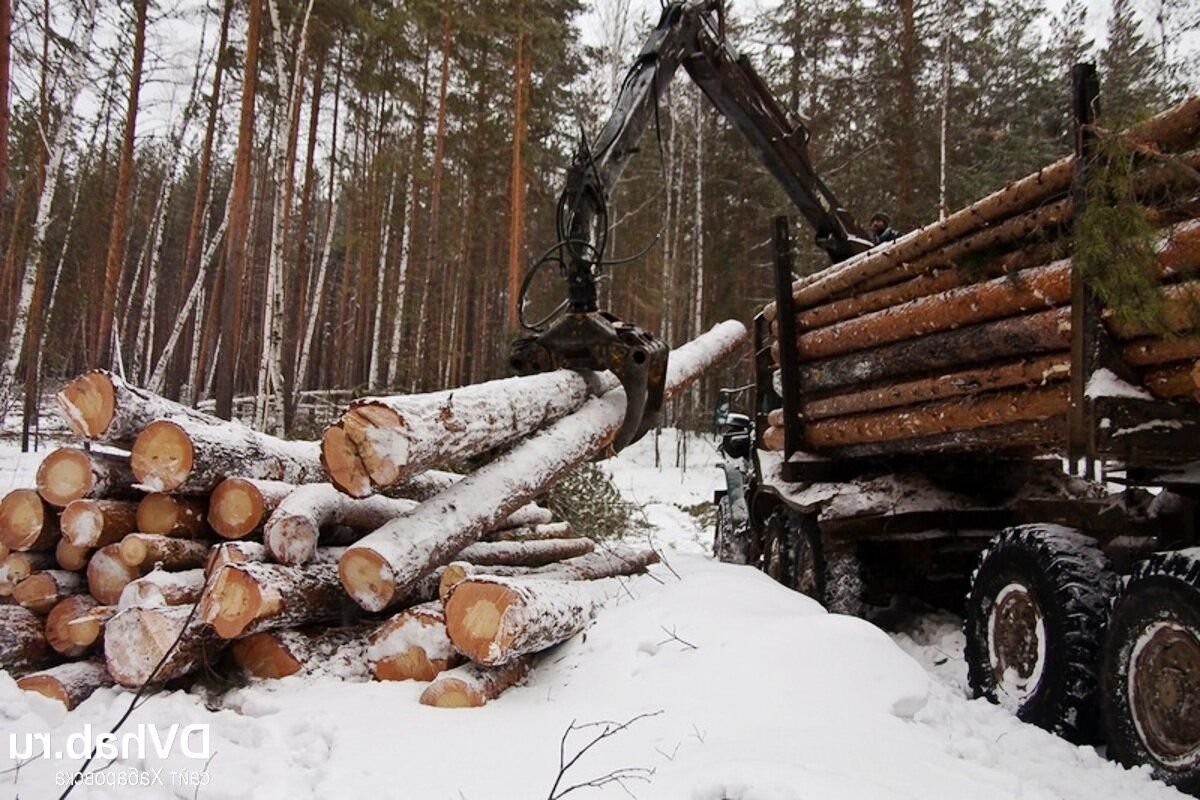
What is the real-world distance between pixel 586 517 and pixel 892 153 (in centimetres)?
1139

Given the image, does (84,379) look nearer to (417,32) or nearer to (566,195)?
(566,195)

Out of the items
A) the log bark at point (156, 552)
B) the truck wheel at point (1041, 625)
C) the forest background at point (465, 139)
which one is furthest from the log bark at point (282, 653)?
the forest background at point (465, 139)

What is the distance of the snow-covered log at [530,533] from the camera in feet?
21.8

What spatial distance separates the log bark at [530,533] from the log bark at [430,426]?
1.69 m

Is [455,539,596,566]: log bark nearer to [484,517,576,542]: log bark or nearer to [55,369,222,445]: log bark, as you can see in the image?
[484,517,576,542]: log bark

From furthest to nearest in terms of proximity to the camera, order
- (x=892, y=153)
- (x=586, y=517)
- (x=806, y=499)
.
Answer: (x=892, y=153) → (x=586, y=517) → (x=806, y=499)

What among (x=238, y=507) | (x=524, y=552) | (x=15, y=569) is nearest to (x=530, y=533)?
(x=524, y=552)

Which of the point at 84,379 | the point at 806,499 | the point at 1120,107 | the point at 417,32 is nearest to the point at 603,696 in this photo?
the point at 806,499

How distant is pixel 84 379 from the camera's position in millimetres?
4066

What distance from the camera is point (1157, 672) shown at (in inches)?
112

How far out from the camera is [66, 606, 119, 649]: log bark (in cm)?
387

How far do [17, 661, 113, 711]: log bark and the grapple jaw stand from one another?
11.1 feet

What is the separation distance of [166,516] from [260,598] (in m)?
0.99

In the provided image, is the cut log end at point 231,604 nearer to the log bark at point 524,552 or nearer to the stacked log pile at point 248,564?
the stacked log pile at point 248,564
